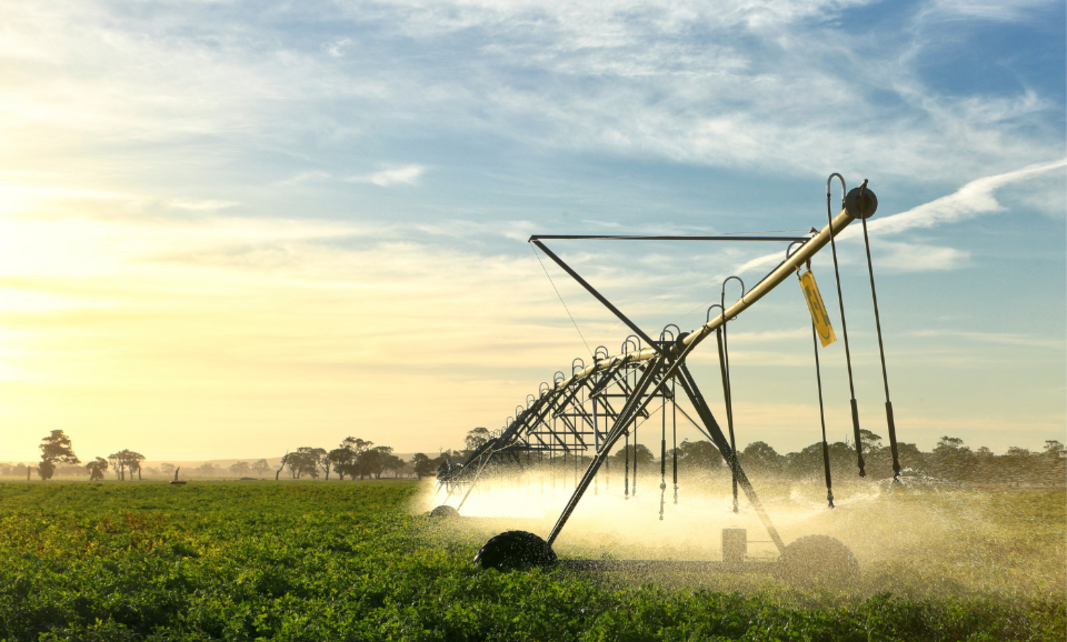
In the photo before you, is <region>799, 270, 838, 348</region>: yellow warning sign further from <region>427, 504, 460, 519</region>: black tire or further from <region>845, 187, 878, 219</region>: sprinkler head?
<region>427, 504, 460, 519</region>: black tire

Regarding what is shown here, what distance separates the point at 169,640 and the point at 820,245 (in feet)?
26.9

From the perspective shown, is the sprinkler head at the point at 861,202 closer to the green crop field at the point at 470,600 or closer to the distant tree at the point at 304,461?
the green crop field at the point at 470,600

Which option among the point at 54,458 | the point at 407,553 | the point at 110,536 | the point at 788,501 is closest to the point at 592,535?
the point at 407,553

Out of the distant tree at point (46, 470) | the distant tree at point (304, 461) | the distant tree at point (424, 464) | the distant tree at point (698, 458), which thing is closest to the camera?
the distant tree at point (698, 458)

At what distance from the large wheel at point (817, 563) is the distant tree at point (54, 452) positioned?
177 m

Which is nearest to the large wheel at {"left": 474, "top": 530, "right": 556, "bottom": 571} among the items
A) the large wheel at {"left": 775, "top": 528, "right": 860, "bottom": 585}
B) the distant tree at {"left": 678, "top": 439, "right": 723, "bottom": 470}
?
the large wheel at {"left": 775, "top": 528, "right": 860, "bottom": 585}

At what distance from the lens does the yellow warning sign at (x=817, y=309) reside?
25.4 feet

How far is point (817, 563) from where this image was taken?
36.5 feet

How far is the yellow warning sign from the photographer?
7.74m

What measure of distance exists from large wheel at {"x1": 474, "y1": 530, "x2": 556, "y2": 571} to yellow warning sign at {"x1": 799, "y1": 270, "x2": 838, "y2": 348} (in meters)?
5.94

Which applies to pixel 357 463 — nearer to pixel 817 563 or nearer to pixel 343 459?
pixel 343 459

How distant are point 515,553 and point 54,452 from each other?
597 ft

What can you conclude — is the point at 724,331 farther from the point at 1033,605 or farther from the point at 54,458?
the point at 54,458

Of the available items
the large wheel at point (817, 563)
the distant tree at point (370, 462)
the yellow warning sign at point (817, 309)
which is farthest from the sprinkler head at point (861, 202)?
the distant tree at point (370, 462)
